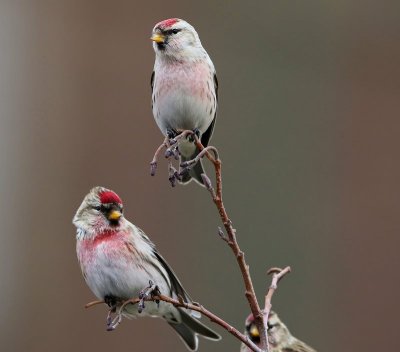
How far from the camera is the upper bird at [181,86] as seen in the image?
4.07 meters

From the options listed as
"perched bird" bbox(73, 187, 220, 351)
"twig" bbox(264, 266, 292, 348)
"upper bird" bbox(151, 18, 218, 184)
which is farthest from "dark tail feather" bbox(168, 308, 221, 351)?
"twig" bbox(264, 266, 292, 348)

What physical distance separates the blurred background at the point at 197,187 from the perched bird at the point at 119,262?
14.5ft

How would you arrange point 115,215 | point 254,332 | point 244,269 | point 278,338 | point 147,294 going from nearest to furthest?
point 244,269
point 147,294
point 115,215
point 254,332
point 278,338

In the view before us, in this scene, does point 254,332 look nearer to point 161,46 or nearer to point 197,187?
point 161,46

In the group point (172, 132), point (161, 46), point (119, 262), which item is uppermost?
point (161, 46)

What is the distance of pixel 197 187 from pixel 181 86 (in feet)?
16.9

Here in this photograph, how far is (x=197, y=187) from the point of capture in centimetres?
927

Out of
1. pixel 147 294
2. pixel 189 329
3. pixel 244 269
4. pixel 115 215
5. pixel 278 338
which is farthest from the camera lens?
pixel 278 338

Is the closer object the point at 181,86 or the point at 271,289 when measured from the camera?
the point at 271,289

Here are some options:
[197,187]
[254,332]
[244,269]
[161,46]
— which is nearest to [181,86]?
[161,46]

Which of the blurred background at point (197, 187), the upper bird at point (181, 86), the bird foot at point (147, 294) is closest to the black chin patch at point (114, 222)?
the upper bird at point (181, 86)

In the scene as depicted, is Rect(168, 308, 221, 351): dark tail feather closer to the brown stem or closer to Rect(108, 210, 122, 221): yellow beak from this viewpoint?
Rect(108, 210, 122, 221): yellow beak

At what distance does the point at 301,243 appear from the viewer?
9.87 metres

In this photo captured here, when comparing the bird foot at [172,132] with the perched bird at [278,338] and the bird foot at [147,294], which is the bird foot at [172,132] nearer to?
the bird foot at [147,294]
